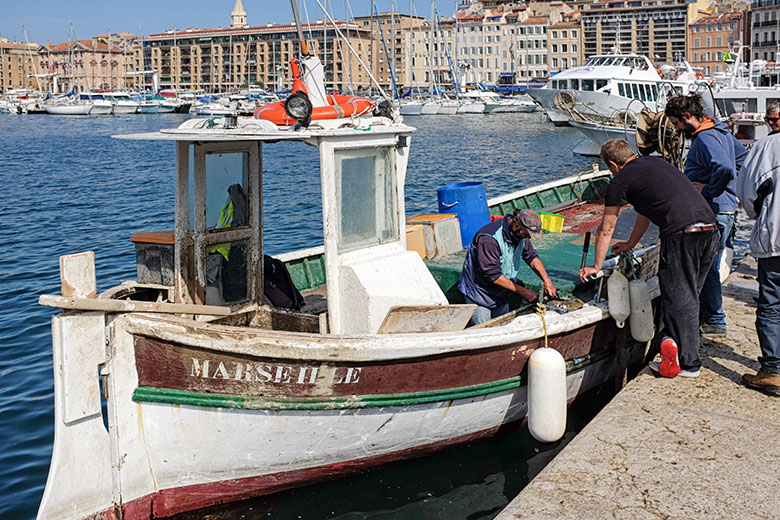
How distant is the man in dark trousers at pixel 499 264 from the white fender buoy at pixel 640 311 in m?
0.65

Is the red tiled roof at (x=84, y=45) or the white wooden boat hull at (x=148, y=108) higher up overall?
the red tiled roof at (x=84, y=45)

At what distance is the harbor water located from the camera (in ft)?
20.4

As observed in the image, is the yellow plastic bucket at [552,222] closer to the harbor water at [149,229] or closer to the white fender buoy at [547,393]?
the harbor water at [149,229]

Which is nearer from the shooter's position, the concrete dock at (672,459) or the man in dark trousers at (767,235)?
the concrete dock at (672,459)

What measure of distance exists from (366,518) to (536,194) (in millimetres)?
7784

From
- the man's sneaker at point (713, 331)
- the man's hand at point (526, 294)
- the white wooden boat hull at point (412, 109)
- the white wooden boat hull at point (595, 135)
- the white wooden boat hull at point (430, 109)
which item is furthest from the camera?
the white wooden boat hull at point (412, 109)

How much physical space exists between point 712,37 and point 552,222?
361 ft

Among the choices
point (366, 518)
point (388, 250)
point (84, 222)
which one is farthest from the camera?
point (84, 222)

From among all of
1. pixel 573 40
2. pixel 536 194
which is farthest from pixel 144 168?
pixel 573 40

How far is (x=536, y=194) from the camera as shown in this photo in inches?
500

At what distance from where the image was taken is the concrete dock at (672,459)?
4590 mm

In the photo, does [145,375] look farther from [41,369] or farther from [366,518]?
[41,369]

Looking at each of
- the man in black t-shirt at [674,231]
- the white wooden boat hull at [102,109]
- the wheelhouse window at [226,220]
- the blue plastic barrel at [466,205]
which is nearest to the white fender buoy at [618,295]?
the man in black t-shirt at [674,231]

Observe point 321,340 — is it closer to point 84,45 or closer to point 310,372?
point 310,372
